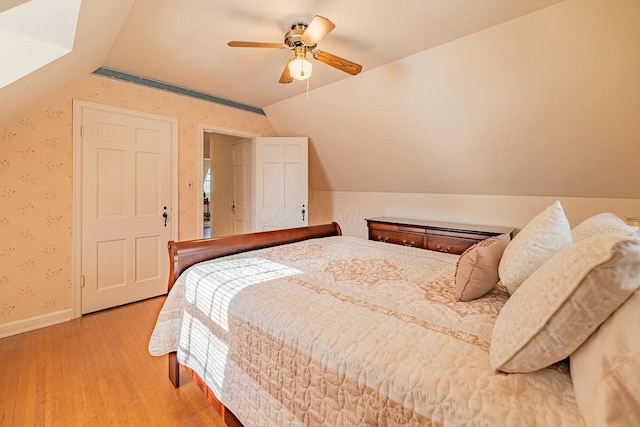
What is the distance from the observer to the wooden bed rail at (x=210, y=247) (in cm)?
178

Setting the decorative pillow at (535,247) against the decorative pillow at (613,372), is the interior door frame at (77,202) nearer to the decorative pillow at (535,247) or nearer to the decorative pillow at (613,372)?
the decorative pillow at (535,247)

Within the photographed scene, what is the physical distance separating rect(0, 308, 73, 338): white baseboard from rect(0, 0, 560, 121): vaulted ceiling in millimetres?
1698

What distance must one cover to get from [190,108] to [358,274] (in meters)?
2.95

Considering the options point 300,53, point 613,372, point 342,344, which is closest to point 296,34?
point 300,53

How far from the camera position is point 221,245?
203 centimetres

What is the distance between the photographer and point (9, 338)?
2.38 meters

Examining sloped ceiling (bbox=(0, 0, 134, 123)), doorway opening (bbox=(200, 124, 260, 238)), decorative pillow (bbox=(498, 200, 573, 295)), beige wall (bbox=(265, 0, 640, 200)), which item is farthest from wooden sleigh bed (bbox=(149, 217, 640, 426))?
doorway opening (bbox=(200, 124, 260, 238))

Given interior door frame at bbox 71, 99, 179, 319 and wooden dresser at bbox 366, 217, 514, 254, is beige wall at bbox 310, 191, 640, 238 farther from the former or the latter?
interior door frame at bbox 71, 99, 179, 319

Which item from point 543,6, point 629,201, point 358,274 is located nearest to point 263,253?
point 358,274

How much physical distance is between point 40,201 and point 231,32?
223cm

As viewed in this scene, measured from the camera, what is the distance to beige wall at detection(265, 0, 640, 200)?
1919 millimetres

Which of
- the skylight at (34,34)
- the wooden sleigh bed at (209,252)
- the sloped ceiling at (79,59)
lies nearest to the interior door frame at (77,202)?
the sloped ceiling at (79,59)

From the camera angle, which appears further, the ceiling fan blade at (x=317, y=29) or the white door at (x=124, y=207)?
→ the white door at (x=124, y=207)

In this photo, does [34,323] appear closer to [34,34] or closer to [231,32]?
[34,34]
